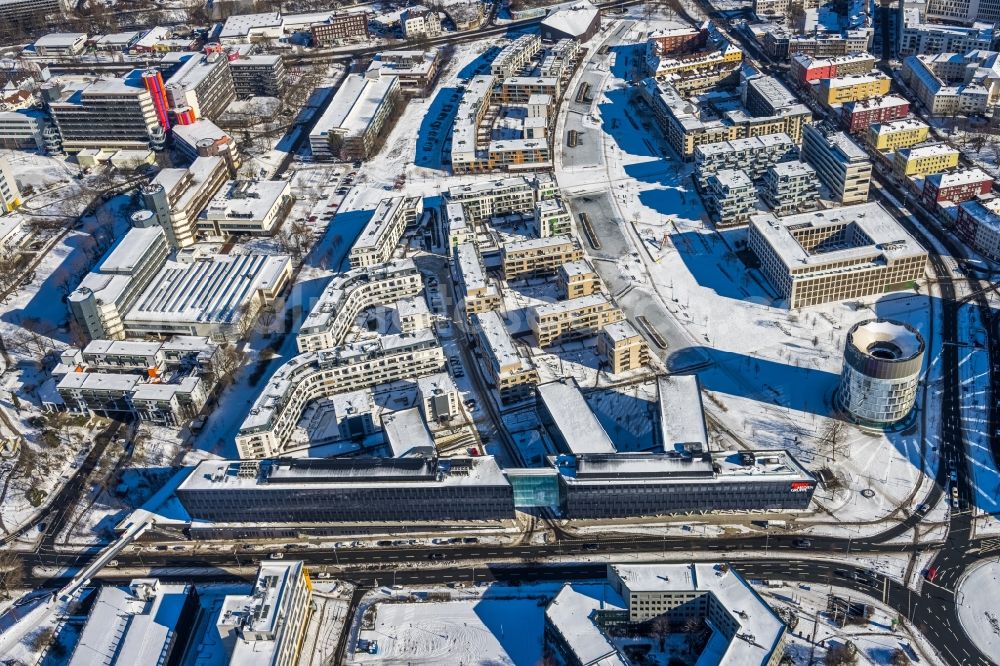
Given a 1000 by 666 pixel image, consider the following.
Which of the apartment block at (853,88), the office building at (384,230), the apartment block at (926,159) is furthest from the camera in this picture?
the apartment block at (853,88)

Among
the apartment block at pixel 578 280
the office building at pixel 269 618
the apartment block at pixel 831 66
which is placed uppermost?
the apartment block at pixel 831 66

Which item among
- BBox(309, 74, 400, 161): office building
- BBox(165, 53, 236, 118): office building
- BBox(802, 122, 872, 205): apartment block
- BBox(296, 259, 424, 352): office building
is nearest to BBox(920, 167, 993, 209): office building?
BBox(802, 122, 872, 205): apartment block

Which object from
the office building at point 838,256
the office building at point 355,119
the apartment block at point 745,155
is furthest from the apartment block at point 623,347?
the office building at point 355,119

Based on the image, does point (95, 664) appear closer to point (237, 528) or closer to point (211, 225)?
point (237, 528)

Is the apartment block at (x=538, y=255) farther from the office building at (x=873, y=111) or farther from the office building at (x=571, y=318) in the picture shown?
the office building at (x=873, y=111)

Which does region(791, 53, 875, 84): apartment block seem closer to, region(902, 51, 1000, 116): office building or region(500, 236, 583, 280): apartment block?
region(902, 51, 1000, 116): office building

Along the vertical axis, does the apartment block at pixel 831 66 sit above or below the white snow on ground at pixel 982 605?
above

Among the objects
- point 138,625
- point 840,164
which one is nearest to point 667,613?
point 138,625

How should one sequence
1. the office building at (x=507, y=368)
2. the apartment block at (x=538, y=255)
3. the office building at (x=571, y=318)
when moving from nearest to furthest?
1. the office building at (x=507, y=368)
2. the office building at (x=571, y=318)
3. the apartment block at (x=538, y=255)
